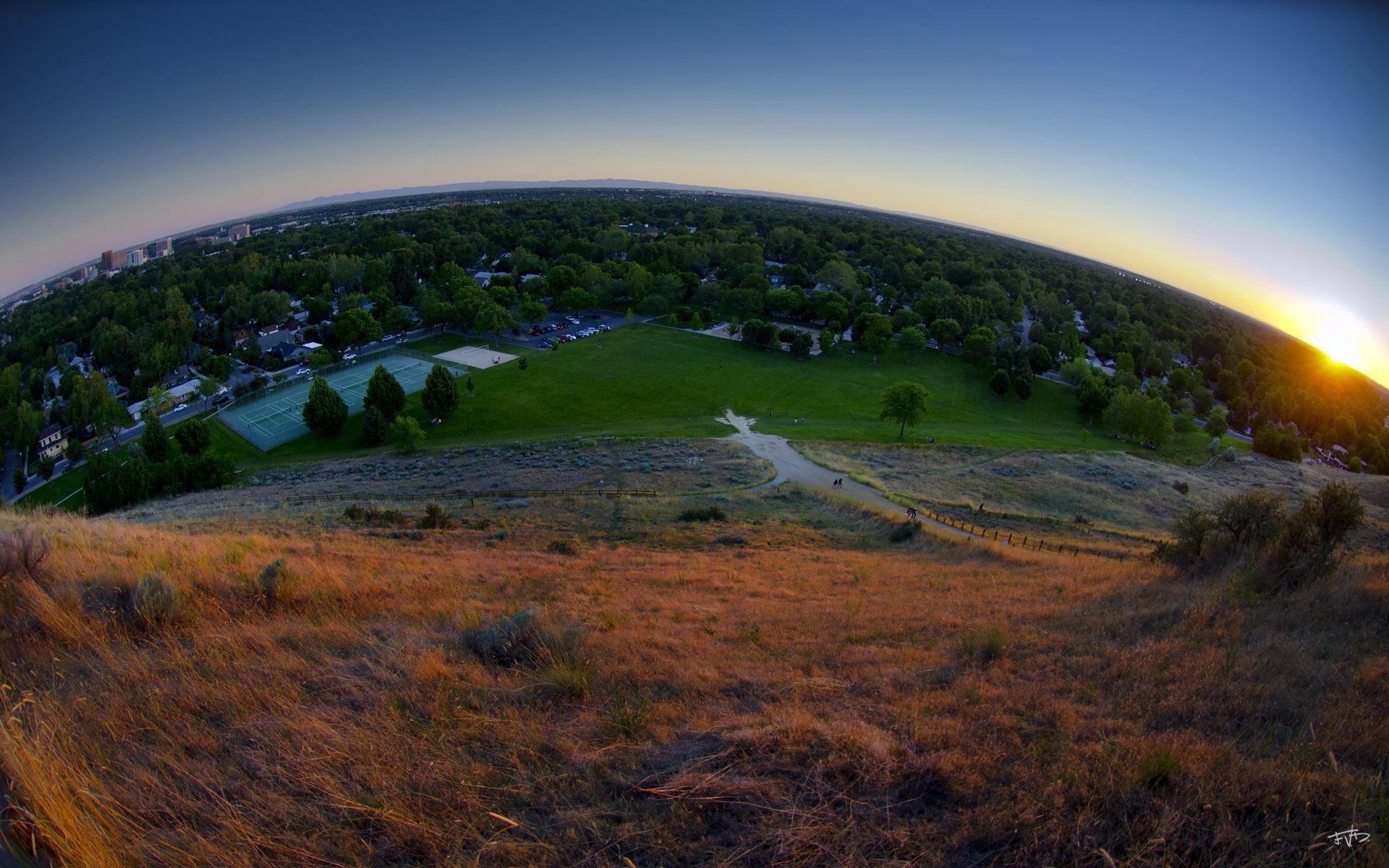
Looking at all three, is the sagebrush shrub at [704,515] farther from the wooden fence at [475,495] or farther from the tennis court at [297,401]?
the tennis court at [297,401]

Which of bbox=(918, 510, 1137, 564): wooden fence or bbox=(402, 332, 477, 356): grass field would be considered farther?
bbox=(402, 332, 477, 356): grass field

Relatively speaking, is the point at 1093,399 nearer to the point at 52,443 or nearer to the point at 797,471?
the point at 797,471

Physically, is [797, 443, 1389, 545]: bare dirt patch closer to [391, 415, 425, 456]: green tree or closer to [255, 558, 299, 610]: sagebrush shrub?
[255, 558, 299, 610]: sagebrush shrub

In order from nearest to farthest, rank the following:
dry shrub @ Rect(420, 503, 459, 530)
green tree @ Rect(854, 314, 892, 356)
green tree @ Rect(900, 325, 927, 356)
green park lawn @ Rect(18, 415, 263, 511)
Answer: dry shrub @ Rect(420, 503, 459, 530) < green park lawn @ Rect(18, 415, 263, 511) < green tree @ Rect(854, 314, 892, 356) < green tree @ Rect(900, 325, 927, 356)

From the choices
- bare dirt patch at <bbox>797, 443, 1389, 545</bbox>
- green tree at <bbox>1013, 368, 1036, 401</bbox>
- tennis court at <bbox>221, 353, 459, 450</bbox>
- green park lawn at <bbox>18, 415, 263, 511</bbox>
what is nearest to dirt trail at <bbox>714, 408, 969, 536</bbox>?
bare dirt patch at <bbox>797, 443, 1389, 545</bbox>

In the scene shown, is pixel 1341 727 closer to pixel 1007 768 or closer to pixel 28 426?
pixel 1007 768

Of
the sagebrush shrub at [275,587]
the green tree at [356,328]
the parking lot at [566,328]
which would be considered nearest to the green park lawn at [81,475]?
the green tree at [356,328]
